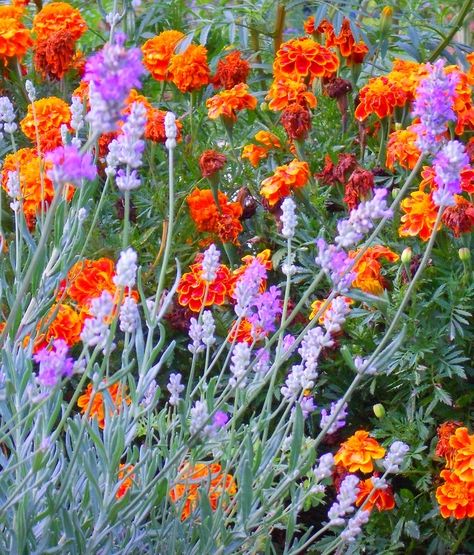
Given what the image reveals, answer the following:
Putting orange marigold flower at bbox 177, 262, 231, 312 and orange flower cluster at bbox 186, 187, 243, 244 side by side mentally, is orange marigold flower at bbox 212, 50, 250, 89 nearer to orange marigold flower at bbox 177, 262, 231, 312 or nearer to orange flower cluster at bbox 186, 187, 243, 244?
orange flower cluster at bbox 186, 187, 243, 244

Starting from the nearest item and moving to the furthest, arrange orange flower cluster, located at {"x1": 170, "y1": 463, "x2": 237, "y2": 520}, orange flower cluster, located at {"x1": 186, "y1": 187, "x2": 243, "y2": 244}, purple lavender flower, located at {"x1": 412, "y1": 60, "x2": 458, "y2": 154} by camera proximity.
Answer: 1. purple lavender flower, located at {"x1": 412, "y1": 60, "x2": 458, "y2": 154}
2. orange flower cluster, located at {"x1": 170, "y1": 463, "x2": 237, "y2": 520}
3. orange flower cluster, located at {"x1": 186, "y1": 187, "x2": 243, "y2": 244}

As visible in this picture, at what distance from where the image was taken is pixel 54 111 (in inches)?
94.7

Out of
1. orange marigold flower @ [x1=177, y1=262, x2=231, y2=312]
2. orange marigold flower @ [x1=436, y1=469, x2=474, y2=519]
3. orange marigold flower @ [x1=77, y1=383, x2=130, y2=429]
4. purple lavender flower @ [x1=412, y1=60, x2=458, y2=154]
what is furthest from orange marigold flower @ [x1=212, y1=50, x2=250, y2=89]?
purple lavender flower @ [x1=412, y1=60, x2=458, y2=154]

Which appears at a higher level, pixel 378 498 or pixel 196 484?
pixel 196 484

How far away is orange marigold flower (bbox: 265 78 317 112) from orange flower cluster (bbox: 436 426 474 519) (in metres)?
0.89

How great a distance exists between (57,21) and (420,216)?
1.19 m

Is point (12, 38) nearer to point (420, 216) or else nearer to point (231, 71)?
point (231, 71)

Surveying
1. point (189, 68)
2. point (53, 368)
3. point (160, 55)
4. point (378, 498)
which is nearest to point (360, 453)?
point (378, 498)

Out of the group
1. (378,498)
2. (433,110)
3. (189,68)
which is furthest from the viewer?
(189,68)

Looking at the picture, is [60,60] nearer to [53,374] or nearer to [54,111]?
[54,111]

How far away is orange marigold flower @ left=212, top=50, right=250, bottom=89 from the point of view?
2.60 m

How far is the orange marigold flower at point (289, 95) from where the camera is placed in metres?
2.44

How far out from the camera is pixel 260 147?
2502 millimetres

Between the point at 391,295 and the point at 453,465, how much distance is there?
0.38 meters
